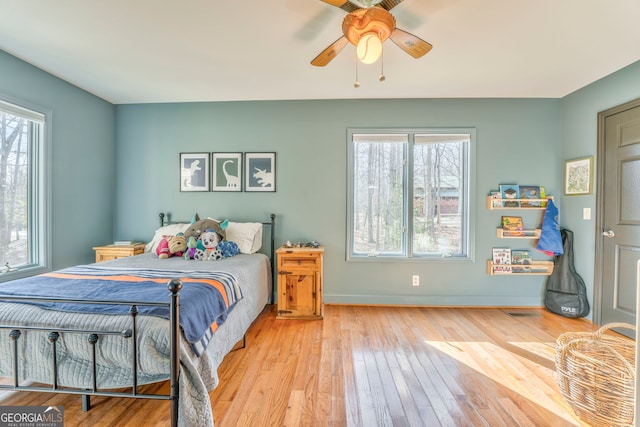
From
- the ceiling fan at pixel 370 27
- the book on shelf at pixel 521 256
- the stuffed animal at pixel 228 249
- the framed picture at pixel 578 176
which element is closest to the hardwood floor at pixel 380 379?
Result: the book on shelf at pixel 521 256

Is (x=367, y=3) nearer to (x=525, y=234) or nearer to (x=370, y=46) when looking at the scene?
(x=370, y=46)

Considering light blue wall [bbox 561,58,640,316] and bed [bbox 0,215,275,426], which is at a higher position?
light blue wall [bbox 561,58,640,316]

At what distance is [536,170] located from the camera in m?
3.27

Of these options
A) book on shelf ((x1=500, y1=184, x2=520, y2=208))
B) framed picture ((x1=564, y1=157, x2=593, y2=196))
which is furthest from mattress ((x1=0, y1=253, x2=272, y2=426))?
framed picture ((x1=564, y1=157, x2=593, y2=196))

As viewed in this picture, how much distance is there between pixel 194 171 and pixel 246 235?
1147mm

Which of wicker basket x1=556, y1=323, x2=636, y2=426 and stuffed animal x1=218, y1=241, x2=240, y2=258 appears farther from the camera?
stuffed animal x1=218, y1=241, x2=240, y2=258

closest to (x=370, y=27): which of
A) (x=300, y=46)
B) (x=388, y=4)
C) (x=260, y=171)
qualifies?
(x=388, y=4)

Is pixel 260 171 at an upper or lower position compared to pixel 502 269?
upper

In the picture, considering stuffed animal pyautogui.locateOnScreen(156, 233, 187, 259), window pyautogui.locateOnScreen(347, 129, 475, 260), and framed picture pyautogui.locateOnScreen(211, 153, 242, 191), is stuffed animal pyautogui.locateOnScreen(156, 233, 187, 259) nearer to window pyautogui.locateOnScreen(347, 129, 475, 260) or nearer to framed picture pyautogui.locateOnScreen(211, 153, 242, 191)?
framed picture pyautogui.locateOnScreen(211, 153, 242, 191)

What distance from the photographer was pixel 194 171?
3451mm

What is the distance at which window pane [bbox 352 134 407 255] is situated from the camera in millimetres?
3375

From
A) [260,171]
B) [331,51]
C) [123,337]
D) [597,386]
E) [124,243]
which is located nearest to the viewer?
[123,337]

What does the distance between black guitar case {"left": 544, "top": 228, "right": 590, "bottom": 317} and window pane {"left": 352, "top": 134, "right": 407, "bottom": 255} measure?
174 cm

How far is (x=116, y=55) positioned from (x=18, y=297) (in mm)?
2061
